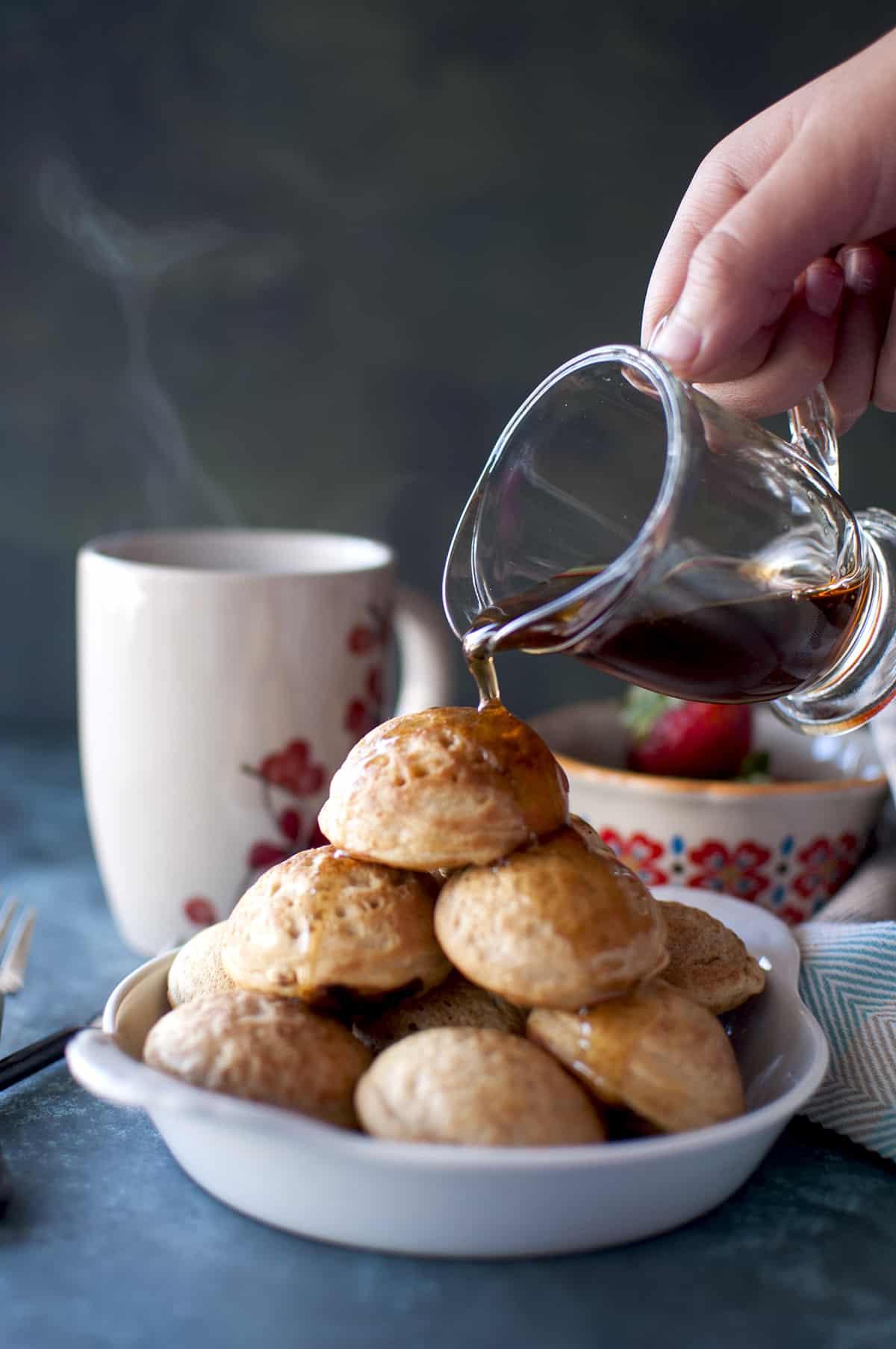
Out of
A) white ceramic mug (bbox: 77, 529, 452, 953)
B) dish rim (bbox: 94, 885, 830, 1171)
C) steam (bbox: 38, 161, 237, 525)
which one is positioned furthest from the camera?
steam (bbox: 38, 161, 237, 525)

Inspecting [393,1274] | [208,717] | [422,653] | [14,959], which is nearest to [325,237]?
[422,653]

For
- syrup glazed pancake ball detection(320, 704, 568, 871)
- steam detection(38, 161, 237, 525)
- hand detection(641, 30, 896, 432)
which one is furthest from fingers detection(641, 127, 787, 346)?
steam detection(38, 161, 237, 525)

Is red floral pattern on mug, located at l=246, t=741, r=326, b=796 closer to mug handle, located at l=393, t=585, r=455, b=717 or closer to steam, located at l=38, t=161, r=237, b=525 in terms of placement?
mug handle, located at l=393, t=585, r=455, b=717

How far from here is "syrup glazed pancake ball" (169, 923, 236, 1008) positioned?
0.62 meters

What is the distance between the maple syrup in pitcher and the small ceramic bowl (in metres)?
0.24

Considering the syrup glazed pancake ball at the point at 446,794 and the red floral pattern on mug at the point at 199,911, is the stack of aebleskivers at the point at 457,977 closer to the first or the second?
the syrup glazed pancake ball at the point at 446,794

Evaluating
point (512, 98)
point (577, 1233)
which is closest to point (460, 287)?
point (512, 98)

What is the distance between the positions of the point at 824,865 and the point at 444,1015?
466 mm

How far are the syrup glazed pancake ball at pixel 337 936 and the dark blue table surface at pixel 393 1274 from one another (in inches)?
4.1

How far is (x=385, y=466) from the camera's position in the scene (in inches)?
57.3

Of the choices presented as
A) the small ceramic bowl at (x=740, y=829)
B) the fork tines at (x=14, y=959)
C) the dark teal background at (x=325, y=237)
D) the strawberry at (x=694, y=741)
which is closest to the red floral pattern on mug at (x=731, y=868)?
the small ceramic bowl at (x=740, y=829)

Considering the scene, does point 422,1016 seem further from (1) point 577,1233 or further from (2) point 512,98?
(2) point 512,98

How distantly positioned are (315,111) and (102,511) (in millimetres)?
510

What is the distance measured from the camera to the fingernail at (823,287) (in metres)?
0.76
